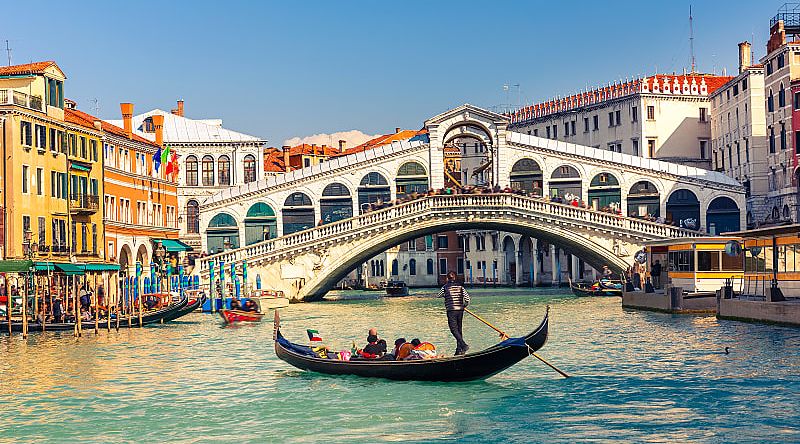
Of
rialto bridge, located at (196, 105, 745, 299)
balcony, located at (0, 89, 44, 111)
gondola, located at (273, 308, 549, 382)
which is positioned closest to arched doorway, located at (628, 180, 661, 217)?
rialto bridge, located at (196, 105, 745, 299)

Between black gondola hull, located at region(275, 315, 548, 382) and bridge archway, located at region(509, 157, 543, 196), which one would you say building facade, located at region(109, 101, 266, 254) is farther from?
black gondola hull, located at region(275, 315, 548, 382)

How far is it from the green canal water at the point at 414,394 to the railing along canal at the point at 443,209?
14.4 meters

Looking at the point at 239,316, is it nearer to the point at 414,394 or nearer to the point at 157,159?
the point at 157,159

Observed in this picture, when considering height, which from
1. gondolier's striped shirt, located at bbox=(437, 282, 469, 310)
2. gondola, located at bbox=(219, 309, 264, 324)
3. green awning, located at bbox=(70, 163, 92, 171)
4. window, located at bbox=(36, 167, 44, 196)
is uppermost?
green awning, located at bbox=(70, 163, 92, 171)

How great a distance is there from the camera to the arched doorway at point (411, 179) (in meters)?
46.0

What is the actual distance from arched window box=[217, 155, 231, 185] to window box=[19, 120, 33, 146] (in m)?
18.3

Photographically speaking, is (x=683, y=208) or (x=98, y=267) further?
(x=683, y=208)

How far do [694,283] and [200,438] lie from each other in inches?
852

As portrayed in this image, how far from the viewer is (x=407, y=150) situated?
45.8 m

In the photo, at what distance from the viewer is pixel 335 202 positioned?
45.9 m

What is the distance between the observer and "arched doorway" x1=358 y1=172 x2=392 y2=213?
1809 inches

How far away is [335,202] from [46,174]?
1317cm

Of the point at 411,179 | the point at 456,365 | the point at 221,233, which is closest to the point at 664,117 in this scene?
the point at 411,179

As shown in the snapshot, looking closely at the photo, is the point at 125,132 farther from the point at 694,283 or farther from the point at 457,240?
the point at 457,240
